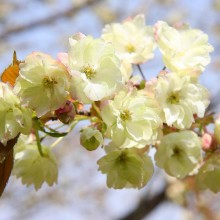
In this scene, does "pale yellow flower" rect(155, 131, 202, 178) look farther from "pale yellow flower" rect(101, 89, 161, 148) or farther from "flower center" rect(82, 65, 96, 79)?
"flower center" rect(82, 65, 96, 79)

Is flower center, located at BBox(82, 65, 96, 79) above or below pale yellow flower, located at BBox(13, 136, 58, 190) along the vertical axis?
above

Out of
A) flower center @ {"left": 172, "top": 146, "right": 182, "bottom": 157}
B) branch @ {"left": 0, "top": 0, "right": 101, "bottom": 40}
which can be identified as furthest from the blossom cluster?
branch @ {"left": 0, "top": 0, "right": 101, "bottom": 40}

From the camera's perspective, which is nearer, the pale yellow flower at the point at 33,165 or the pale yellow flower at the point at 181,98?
the pale yellow flower at the point at 181,98

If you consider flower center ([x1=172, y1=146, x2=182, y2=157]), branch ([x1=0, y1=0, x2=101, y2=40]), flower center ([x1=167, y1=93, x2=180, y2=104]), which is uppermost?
flower center ([x1=167, y1=93, x2=180, y2=104])

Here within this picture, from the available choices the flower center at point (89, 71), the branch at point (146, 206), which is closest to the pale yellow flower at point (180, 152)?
the flower center at point (89, 71)

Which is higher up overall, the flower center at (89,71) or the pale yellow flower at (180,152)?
the flower center at (89,71)

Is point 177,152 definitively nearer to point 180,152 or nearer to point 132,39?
point 180,152

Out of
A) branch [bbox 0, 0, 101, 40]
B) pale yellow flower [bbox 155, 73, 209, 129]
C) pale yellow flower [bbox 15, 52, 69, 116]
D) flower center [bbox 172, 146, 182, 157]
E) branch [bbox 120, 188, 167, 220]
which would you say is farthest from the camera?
branch [bbox 0, 0, 101, 40]

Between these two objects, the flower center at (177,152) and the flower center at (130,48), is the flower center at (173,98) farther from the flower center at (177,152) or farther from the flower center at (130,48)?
the flower center at (130,48)

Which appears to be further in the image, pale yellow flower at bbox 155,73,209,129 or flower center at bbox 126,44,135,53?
flower center at bbox 126,44,135,53
